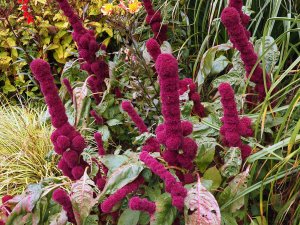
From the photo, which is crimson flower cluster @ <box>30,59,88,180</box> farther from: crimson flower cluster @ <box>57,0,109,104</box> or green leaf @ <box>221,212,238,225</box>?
crimson flower cluster @ <box>57,0,109,104</box>

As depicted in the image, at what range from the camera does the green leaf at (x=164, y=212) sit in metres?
1.22

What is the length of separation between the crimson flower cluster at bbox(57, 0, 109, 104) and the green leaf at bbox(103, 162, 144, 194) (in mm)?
759

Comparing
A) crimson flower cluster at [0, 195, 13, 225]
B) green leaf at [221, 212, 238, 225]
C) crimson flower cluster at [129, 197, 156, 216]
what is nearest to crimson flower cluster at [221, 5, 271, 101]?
green leaf at [221, 212, 238, 225]

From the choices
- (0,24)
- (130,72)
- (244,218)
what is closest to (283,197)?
(244,218)

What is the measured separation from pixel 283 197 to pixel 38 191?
776mm

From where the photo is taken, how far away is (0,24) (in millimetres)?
3516

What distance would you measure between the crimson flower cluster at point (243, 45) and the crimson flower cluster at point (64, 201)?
2.08 feet

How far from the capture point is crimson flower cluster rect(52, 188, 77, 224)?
127 cm

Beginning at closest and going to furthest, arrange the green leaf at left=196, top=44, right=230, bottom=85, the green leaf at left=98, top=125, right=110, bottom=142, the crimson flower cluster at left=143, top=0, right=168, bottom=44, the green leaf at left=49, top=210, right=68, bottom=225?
the green leaf at left=49, top=210, right=68, bottom=225 → the green leaf at left=196, top=44, right=230, bottom=85 → the green leaf at left=98, top=125, right=110, bottom=142 → the crimson flower cluster at left=143, top=0, right=168, bottom=44

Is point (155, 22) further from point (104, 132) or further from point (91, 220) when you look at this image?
point (91, 220)

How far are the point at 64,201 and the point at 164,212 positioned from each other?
0.27 metres

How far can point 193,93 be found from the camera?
154cm

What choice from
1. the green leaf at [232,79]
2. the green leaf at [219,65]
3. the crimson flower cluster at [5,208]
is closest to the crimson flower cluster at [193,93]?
the green leaf at [232,79]

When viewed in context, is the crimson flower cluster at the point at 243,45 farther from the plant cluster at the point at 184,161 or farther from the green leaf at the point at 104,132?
the green leaf at the point at 104,132
